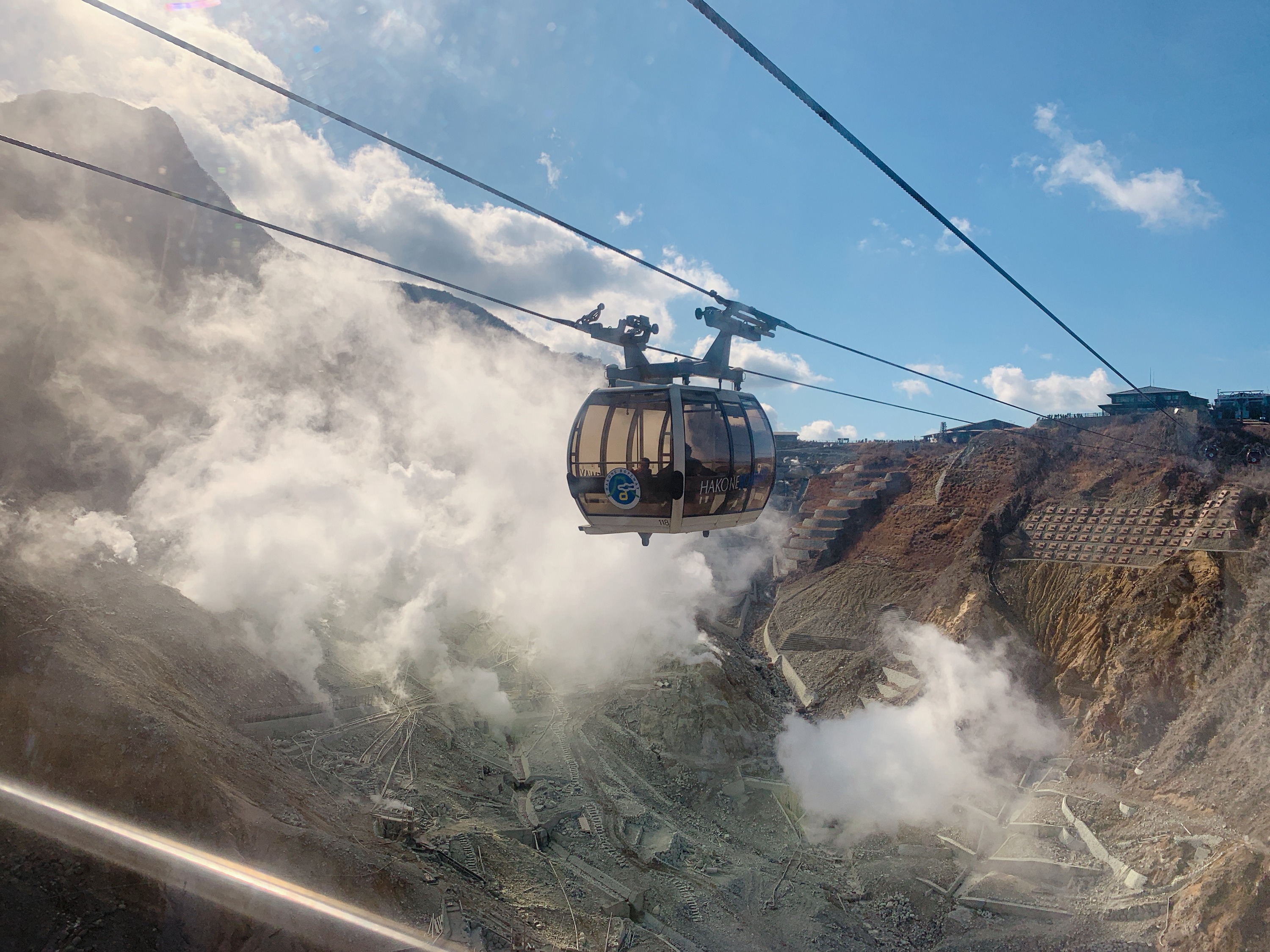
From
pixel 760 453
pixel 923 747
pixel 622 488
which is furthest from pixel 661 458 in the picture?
pixel 923 747

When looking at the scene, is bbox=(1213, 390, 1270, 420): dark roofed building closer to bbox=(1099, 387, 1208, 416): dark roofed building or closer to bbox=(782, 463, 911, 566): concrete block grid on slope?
bbox=(1099, 387, 1208, 416): dark roofed building

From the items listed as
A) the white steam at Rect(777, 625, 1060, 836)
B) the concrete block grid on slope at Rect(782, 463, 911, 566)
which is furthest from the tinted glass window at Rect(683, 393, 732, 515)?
the concrete block grid on slope at Rect(782, 463, 911, 566)

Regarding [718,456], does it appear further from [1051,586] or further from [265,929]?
[1051,586]

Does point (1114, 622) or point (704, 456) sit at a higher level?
point (704, 456)

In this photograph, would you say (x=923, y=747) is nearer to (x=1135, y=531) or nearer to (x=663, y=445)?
(x=1135, y=531)

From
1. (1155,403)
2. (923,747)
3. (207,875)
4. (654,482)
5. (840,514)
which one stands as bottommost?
(207,875)

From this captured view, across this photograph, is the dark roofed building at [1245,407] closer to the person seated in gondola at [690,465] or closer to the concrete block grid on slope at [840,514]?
the concrete block grid on slope at [840,514]

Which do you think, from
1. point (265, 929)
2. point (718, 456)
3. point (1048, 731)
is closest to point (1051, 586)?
point (1048, 731)
